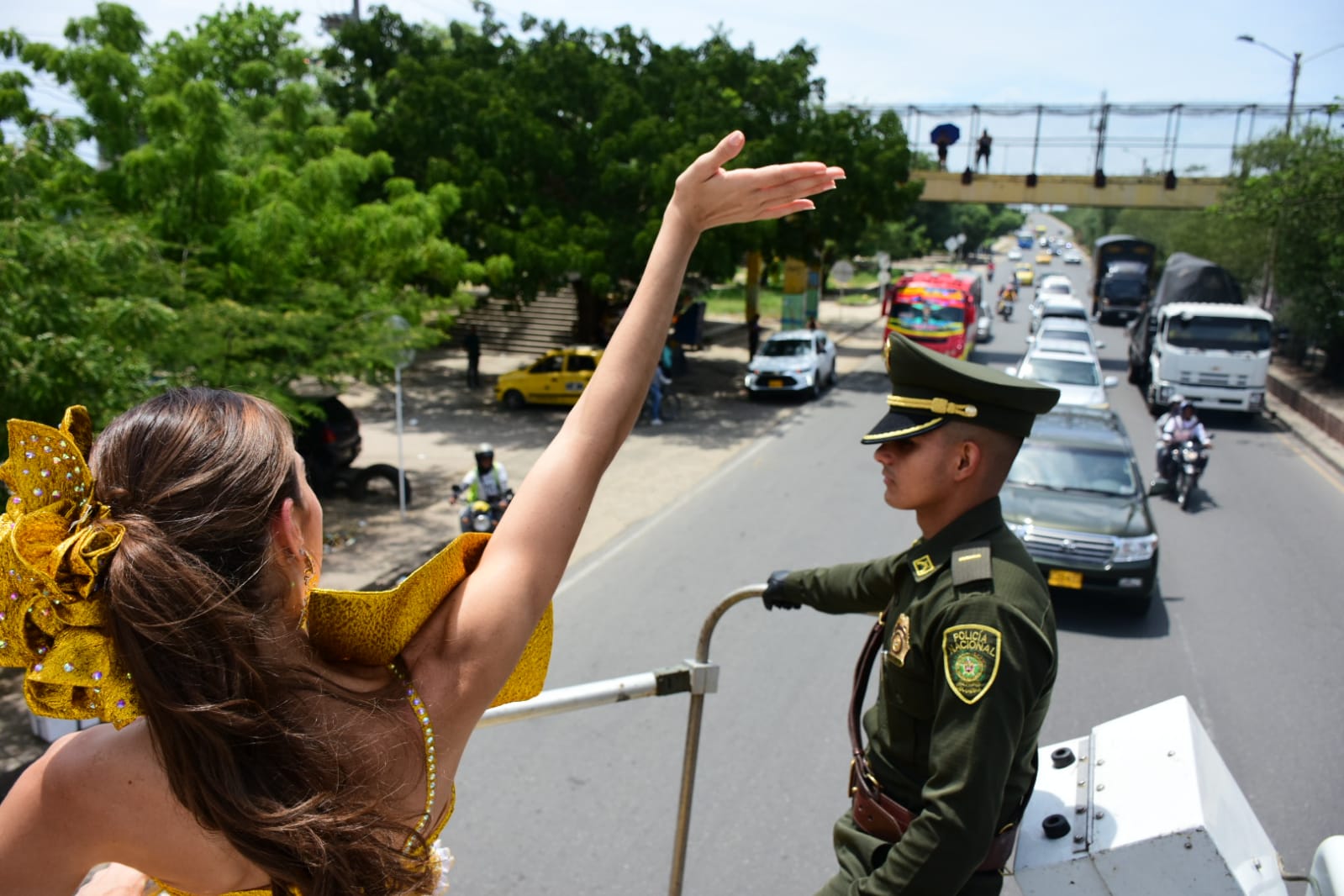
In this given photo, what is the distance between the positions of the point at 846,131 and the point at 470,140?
27.8 feet

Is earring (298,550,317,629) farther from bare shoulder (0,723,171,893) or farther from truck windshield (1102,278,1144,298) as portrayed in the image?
Answer: truck windshield (1102,278,1144,298)

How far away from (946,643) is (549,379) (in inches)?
740

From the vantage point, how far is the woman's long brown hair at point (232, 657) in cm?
112

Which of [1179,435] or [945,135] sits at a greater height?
[945,135]

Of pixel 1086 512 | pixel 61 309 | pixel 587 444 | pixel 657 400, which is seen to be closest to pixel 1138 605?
pixel 1086 512

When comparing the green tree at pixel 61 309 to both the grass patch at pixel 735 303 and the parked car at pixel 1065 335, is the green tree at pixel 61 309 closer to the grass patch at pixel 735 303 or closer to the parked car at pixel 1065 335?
the parked car at pixel 1065 335

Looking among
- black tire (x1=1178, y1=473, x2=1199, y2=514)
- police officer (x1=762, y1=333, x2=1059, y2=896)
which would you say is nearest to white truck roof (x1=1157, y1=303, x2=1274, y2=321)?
black tire (x1=1178, y1=473, x2=1199, y2=514)

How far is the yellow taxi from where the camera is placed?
20.5m

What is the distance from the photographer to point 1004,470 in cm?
265

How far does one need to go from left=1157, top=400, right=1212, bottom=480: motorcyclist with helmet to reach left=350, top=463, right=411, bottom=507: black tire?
10136 mm

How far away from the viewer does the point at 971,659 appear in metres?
2.16

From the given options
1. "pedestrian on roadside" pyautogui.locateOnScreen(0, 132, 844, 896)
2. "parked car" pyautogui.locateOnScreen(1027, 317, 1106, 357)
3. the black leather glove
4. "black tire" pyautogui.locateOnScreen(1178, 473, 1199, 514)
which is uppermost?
"pedestrian on roadside" pyautogui.locateOnScreen(0, 132, 844, 896)

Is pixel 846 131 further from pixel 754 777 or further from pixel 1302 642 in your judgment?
pixel 754 777

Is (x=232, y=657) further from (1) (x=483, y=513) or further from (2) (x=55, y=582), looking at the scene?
(1) (x=483, y=513)
